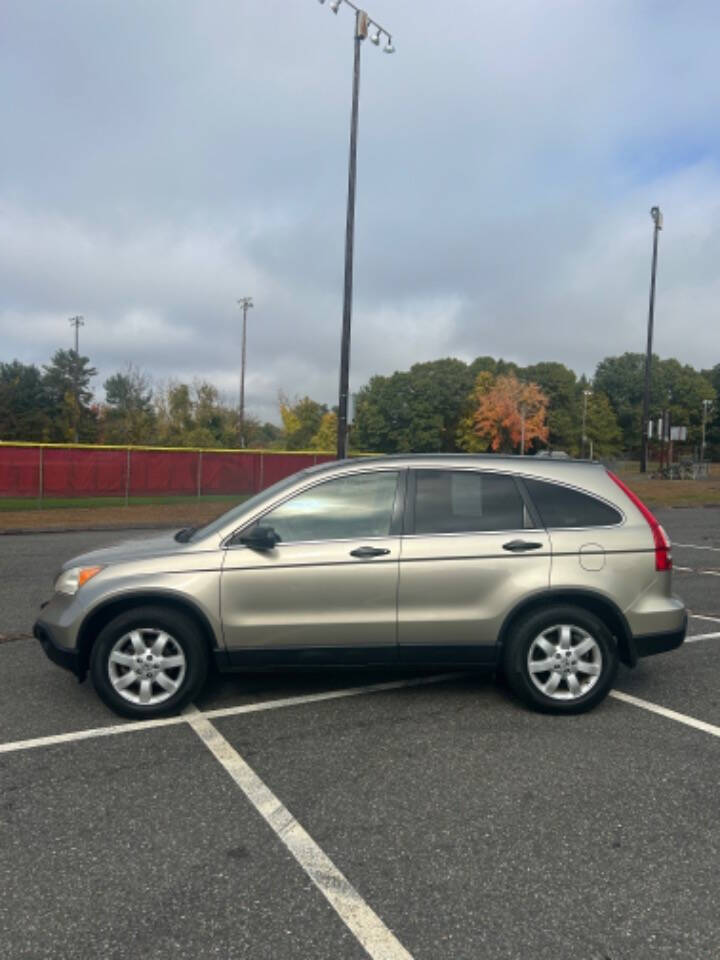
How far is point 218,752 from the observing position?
3861 mm

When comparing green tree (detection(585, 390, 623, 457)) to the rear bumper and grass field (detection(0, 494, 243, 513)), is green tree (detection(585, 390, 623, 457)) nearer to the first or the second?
grass field (detection(0, 494, 243, 513))

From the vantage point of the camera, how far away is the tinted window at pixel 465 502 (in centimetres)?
451

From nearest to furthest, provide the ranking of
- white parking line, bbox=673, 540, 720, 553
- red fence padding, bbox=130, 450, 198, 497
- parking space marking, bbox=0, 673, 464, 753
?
1. parking space marking, bbox=0, 673, 464, 753
2. white parking line, bbox=673, 540, 720, 553
3. red fence padding, bbox=130, 450, 198, 497

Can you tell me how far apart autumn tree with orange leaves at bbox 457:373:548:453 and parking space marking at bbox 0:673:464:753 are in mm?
68894

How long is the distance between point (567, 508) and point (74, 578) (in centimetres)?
311

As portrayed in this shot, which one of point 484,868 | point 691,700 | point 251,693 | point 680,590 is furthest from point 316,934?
point 680,590

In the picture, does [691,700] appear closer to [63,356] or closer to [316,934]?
[316,934]

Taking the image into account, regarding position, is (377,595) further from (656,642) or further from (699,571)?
(699,571)

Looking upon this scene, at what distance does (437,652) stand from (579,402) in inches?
3403

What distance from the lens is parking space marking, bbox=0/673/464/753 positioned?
3.97 metres

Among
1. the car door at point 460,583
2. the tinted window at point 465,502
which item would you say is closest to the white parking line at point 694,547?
the tinted window at point 465,502

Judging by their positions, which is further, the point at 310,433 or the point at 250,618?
the point at 310,433

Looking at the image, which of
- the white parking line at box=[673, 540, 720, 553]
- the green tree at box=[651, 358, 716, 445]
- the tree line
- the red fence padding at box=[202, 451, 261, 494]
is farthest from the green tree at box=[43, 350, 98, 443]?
the green tree at box=[651, 358, 716, 445]

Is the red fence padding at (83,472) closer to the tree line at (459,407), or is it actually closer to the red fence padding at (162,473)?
the red fence padding at (162,473)
